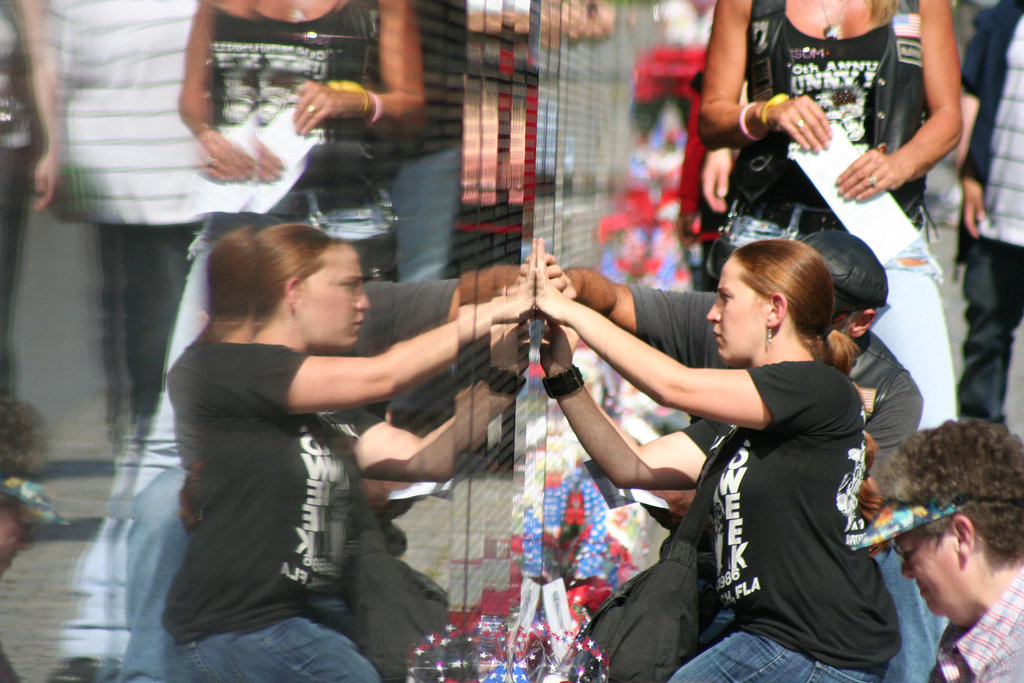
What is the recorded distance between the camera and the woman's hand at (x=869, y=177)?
2.20 metres

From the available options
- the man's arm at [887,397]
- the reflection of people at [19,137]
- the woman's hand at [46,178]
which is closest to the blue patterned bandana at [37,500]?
the reflection of people at [19,137]

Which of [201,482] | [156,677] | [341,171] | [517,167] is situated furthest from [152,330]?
[517,167]

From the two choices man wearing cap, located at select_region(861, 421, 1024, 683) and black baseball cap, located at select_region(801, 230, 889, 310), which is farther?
black baseball cap, located at select_region(801, 230, 889, 310)

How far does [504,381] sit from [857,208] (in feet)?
3.62

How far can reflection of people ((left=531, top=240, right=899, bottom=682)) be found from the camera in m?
1.68

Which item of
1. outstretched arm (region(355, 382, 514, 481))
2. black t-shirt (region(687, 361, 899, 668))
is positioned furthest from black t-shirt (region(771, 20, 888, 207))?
outstretched arm (region(355, 382, 514, 481))

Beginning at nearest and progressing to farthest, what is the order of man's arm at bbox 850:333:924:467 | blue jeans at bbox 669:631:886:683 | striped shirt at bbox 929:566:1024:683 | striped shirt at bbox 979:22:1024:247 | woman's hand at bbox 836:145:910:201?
striped shirt at bbox 929:566:1024:683
blue jeans at bbox 669:631:886:683
man's arm at bbox 850:333:924:467
woman's hand at bbox 836:145:910:201
striped shirt at bbox 979:22:1024:247

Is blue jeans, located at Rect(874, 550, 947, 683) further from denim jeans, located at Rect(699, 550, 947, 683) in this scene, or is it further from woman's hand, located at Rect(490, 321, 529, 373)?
woman's hand, located at Rect(490, 321, 529, 373)

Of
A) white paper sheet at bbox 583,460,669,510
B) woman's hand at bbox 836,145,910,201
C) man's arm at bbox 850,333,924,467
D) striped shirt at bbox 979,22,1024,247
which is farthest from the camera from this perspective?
striped shirt at bbox 979,22,1024,247

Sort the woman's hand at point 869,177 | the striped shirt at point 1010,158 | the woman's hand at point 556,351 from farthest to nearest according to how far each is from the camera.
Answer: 1. the striped shirt at point 1010,158
2. the woman's hand at point 869,177
3. the woman's hand at point 556,351

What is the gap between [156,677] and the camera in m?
1.25

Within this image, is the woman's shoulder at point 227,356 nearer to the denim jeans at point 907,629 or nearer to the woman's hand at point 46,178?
the woman's hand at point 46,178

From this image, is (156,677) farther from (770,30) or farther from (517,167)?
(770,30)

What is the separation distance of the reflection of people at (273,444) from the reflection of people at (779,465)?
515 mm
